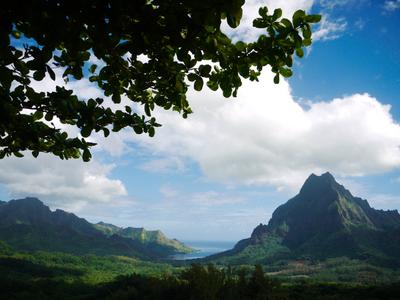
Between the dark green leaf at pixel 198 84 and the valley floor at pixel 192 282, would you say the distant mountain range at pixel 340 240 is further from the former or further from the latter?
the dark green leaf at pixel 198 84

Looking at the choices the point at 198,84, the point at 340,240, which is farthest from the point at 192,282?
the point at 340,240

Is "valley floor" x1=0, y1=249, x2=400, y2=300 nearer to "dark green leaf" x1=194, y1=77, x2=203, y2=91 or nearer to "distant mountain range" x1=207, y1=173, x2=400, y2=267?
"distant mountain range" x1=207, y1=173, x2=400, y2=267

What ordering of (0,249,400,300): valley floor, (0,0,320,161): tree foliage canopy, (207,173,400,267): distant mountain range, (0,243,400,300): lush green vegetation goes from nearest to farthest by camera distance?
(0,0,320,161): tree foliage canopy, (0,243,400,300): lush green vegetation, (0,249,400,300): valley floor, (207,173,400,267): distant mountain range

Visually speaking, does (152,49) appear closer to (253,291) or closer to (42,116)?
(42,116)

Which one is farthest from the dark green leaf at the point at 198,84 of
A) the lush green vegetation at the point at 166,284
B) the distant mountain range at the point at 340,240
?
the distant mountain range at the point at 340,240

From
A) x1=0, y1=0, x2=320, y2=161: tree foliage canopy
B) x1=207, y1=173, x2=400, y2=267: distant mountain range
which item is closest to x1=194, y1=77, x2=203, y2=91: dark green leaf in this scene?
x1=0, y1=0, x2=320, y2=161: tree foliage canopy

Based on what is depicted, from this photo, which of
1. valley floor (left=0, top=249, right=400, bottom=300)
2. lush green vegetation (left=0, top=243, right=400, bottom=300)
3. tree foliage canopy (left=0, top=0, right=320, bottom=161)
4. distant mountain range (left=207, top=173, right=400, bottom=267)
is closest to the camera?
tree foliage canopy (left=0, top=0, right=320, bottom=161)

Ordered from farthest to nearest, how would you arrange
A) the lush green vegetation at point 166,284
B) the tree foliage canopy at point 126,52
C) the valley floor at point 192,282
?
1. the valley floor at point 192,282
2. the lush green vegetation at point 166,284
3. the tree foliage canopy at point 126,52

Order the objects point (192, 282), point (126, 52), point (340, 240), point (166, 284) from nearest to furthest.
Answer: point (126, 52), point (192, 282), point (166, 284), point (340, 240)

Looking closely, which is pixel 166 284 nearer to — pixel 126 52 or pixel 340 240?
pixel 126 52

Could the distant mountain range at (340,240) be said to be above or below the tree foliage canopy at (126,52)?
above

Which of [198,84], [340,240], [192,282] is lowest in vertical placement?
[192,282]

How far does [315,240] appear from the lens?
188000 mm

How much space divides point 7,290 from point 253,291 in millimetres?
71282
